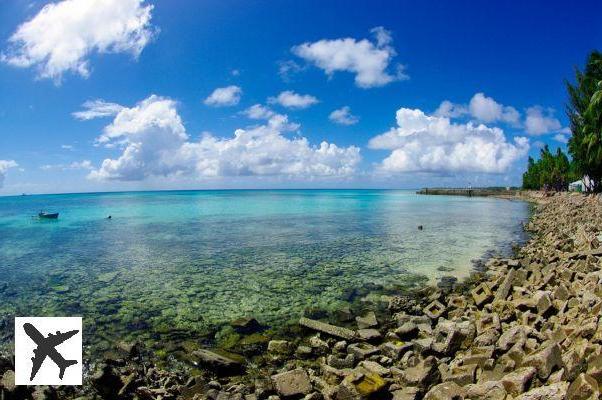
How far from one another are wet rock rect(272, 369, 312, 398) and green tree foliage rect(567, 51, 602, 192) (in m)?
40.4

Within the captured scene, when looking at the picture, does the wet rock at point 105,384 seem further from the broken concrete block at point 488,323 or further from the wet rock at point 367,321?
the broken concrete block at point 488,323

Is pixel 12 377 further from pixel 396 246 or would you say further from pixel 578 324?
pixel 396 246

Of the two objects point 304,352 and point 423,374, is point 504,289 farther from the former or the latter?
point 304,352

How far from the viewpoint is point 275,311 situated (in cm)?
1429

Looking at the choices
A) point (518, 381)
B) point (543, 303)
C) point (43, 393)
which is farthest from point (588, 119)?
point (43, 393)

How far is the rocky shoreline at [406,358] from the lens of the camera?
6625 mm

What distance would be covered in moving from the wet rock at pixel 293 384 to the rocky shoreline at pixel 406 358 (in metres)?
0.02

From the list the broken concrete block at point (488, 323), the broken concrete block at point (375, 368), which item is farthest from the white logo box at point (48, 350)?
the broken concrete block at point (488, 323)

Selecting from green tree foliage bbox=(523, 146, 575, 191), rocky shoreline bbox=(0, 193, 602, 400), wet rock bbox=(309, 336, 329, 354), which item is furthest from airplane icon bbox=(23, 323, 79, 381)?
green tree foliage bbox=(523, 146, 575, 191)

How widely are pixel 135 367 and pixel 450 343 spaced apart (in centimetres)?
819

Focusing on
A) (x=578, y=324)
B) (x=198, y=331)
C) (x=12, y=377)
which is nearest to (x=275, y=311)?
(x=198, y=331)

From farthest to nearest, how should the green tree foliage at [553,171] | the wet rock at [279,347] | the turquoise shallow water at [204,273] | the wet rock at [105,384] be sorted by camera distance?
the green tree foliage at [553,171] → the turquoise shallow water at [204,273] → the wet rock at [279,347] → the wet rock at [105,384]

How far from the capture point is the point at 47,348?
817 cm

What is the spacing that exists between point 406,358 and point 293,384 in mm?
2999
